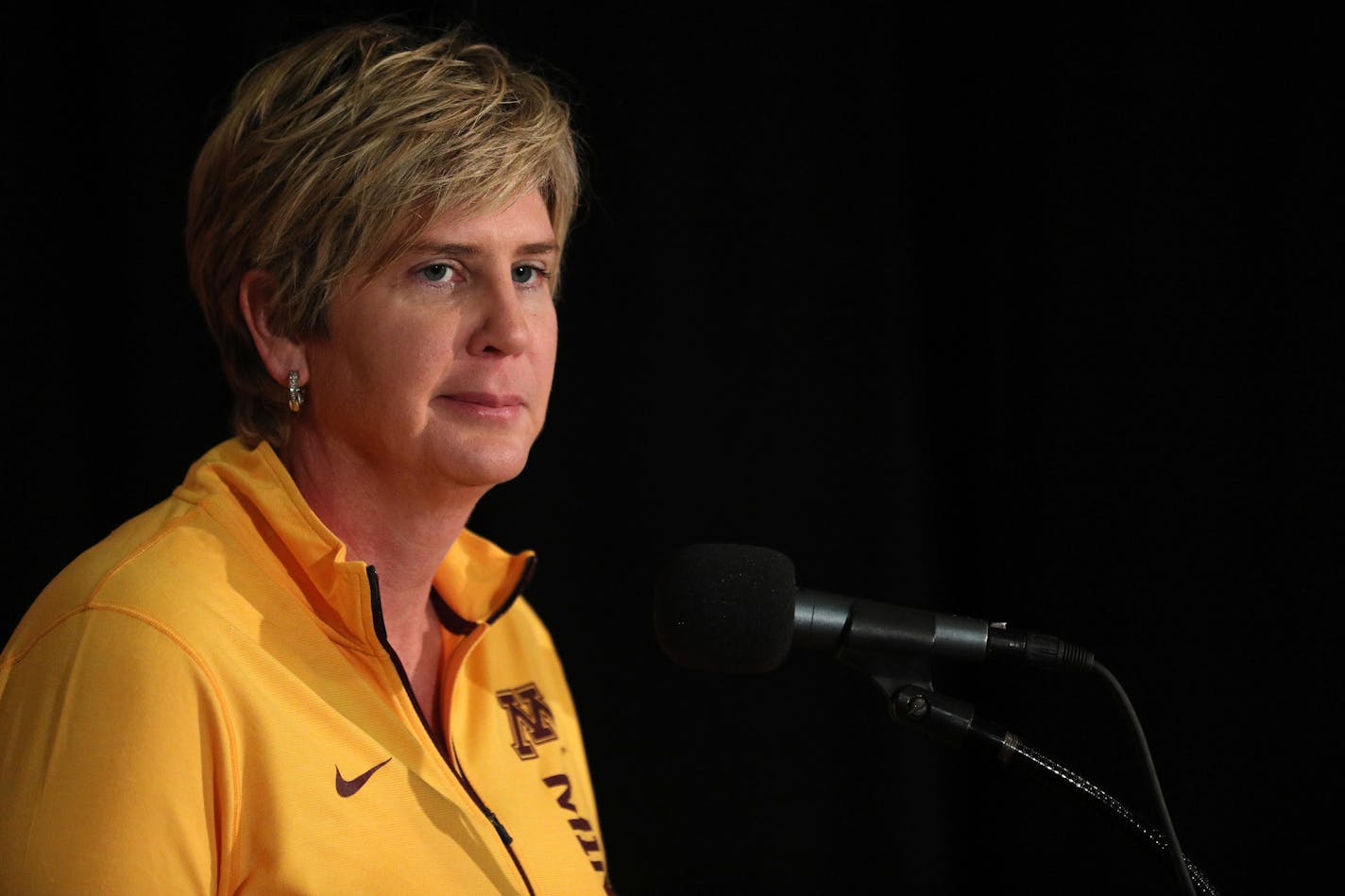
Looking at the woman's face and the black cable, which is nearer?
the black cable

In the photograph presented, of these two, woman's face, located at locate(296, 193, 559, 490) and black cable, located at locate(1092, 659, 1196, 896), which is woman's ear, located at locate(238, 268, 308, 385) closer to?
woman's face, located at locate(296, 193, 559, 490)

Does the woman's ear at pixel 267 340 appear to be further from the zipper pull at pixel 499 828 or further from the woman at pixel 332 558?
the zipper pull at pixel 499 828

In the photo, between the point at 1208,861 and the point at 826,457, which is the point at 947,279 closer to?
the point at 826,457

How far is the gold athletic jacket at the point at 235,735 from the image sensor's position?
1112 mm

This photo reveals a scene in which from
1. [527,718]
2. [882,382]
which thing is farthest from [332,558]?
[882,382]

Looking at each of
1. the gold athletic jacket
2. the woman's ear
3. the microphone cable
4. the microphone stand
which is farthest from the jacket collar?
the microphone cable

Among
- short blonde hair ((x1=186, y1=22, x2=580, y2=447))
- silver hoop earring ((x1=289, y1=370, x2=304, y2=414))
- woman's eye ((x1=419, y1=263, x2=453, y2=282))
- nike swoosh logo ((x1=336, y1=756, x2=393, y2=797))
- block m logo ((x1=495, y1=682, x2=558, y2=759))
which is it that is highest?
short blonde hair ((x1=186, y1=22, x2=580, y2=447))

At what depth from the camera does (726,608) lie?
115 cm

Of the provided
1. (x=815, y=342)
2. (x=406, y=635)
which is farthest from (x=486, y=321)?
(x=815, y=342)

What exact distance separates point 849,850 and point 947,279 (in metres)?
1.03

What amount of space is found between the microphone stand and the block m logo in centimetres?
69

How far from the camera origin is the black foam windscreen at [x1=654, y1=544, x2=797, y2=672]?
1127 millimetres

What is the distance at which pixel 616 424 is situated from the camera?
2.12m

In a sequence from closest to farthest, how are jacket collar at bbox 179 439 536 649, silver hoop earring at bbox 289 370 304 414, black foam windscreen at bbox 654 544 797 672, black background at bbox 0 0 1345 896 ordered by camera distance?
1. black foam windscreen at bbox 654 544 797 672
2. jacket collar at bbox 179 439 536 649
3. silver hoop earring at bbox 289 370 304 414
4. black background at bbox 0 0 1345 896
